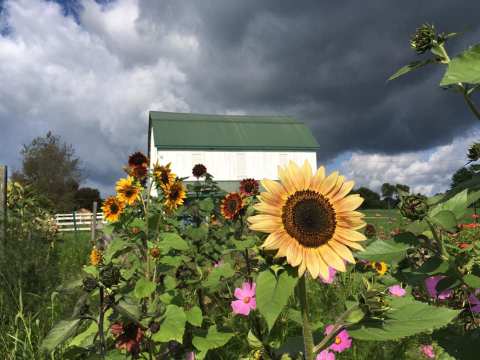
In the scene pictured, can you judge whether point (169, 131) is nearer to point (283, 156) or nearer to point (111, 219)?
point (283, 156)

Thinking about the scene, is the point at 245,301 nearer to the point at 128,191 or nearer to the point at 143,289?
the point at 143,289

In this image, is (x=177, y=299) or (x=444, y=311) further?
(x=177, y=299)

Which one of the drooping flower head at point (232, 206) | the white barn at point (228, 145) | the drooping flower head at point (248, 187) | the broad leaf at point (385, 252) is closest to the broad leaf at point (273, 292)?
the broad leaf at point (385, 252)

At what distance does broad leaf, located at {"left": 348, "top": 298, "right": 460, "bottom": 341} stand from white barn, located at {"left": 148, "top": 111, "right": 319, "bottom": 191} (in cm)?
2559

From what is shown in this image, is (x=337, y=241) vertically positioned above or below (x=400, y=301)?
above

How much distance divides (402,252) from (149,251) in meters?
1.60

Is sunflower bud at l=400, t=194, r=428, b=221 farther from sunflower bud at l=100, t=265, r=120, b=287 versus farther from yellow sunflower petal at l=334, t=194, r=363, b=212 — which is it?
sunflower bud at l=100, t=265, r=120, b=287

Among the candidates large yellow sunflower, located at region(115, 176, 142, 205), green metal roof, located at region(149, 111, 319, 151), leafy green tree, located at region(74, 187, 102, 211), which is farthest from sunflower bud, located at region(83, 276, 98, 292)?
leafy green tree, located at region(74, 187, 102, 211)

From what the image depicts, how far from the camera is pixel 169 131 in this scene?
28.2 m

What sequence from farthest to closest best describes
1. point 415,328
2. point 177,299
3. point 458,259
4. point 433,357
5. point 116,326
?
point 433,357 → point 177,299 → point 116,326 → point 458,259 → point 415,328

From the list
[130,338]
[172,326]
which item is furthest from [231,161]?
[130,338]

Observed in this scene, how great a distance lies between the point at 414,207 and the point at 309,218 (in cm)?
30

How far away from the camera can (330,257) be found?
3.88 feet

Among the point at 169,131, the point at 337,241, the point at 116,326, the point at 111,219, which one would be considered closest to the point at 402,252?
the point at 337,241
